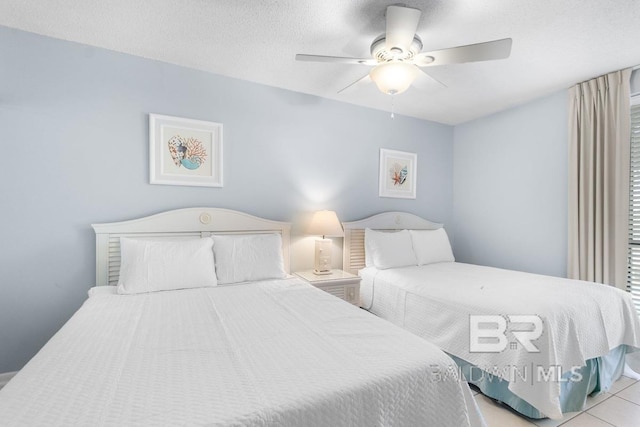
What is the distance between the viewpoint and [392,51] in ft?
6.01

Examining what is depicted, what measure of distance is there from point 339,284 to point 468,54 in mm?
1989

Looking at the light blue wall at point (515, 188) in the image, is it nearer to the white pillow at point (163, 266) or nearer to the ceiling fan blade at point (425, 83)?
the ceiling fan blade at point (425, 83)

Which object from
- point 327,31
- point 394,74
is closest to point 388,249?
point 394,74

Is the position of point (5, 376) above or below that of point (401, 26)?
below

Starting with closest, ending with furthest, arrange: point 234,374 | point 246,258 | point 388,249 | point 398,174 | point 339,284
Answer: point 234,374 < point 246,258 < point 339,284 < point 388,249 < point 398,174

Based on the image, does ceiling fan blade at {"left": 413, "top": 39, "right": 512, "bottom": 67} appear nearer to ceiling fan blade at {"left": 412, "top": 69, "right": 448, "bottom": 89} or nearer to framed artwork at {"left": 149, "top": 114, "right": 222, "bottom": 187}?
ceiling fan blade at {"left": 412, "top": 69, "right": 448, "bottom": 89}

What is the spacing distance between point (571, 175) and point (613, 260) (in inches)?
32.8

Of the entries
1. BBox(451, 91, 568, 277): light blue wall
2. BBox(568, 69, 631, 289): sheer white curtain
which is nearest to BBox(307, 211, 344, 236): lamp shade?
BBox(451, 91, 568, 277): light blue wall

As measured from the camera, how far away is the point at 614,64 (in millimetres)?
2406

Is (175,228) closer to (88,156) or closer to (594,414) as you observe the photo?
(88,156)

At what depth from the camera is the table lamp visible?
2844 mm

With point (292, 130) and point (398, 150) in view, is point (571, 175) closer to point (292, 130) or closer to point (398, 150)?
point (398, 150)

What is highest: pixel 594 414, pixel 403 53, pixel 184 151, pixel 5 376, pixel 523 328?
pixel 403 53

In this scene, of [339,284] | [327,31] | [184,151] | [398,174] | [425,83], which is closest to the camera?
[327,31]
